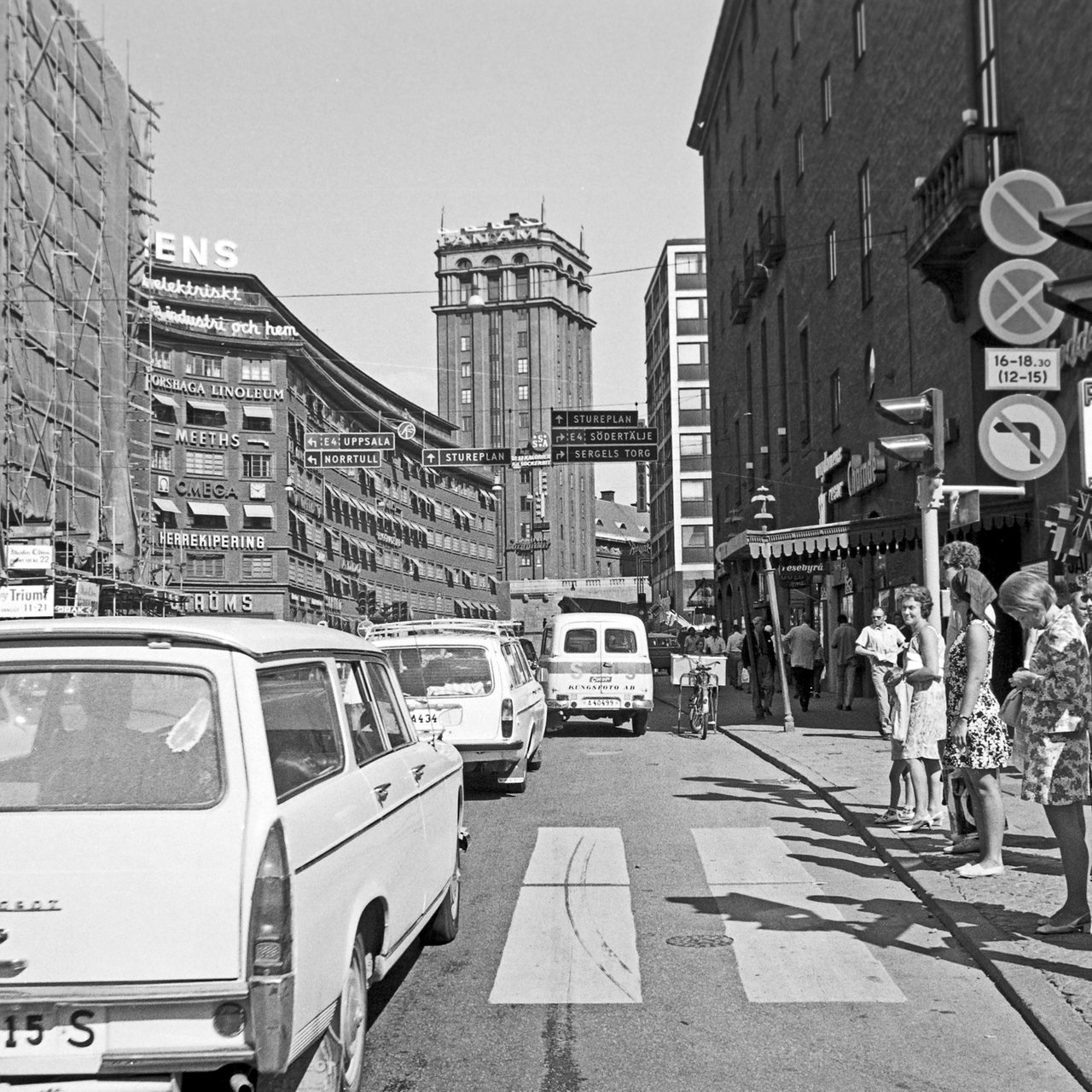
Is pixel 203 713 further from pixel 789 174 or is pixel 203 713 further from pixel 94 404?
pixel 94 404

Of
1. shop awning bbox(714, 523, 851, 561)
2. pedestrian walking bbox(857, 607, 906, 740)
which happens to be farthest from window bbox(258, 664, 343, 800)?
shop awning bbox(714, 523, 851, 561)

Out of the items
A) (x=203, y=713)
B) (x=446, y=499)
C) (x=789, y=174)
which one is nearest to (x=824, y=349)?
(x=789, y=174)

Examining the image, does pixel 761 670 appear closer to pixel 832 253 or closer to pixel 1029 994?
pixel 832 253

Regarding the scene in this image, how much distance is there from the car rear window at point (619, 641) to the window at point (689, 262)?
5967cm

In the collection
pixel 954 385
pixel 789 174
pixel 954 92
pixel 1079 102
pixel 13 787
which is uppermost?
pixel 789 174

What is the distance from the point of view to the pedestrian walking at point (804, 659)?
83.3ft

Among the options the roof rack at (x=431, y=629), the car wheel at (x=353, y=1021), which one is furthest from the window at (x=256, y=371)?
the car wheel at (x=353, y=1021)

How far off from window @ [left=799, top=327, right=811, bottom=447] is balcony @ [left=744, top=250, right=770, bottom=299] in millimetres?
5114

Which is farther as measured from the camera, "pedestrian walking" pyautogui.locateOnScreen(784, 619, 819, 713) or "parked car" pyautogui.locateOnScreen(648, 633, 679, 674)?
"parked car" pyautogui.locateOnScreen(648, 633, 679, 674)

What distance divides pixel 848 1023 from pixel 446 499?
106 meters

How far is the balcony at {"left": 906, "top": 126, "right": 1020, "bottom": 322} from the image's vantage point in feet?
56.0

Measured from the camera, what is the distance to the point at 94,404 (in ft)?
141

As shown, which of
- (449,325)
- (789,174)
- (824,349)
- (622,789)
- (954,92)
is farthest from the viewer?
(449,325)

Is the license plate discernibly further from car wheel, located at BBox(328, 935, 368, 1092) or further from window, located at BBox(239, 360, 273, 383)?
window, located at BBox(239, 360, 273, 383)
